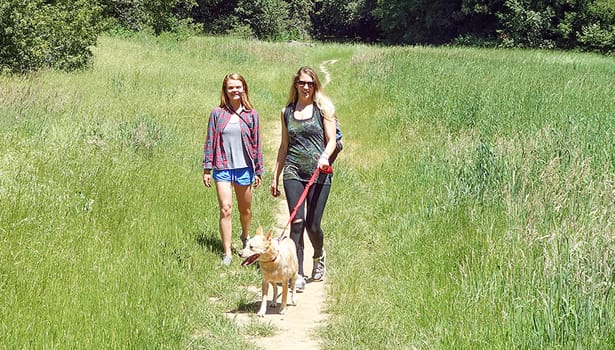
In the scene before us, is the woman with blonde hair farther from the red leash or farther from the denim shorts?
the red leash

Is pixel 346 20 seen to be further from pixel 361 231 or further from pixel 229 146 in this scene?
pixel 229 146

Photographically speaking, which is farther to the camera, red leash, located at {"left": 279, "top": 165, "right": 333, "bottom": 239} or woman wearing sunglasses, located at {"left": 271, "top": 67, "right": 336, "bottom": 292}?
woman wearing sunglasses, located at {"left": 271, "top": 67, "right": 336, "bottom": 292}

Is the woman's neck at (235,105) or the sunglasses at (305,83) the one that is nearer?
the sunglasses at (305,83)

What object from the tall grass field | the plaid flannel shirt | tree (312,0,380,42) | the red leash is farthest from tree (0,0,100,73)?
tree (312,0,380,42)

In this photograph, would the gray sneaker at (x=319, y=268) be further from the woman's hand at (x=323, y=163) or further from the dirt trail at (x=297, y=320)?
the woman's hand at (x=323, y=163)

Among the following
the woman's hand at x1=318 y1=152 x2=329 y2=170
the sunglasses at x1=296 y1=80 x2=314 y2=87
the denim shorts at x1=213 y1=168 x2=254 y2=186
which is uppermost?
the sunglasses at x1=296 y1=80 x2=314 y2=87

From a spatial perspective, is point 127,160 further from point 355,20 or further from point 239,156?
point 355,20

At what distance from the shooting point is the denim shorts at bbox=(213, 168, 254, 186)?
6.13m

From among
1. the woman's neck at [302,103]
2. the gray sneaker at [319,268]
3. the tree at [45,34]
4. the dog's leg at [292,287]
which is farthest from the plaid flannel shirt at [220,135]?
the tree at [45,34]

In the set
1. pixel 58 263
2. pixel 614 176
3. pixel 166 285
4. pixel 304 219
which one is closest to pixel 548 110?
pixel 614 176

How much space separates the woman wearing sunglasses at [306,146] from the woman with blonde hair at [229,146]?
0.54 meters

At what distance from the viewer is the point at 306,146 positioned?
557cm

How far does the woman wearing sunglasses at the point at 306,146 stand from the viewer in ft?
18.1

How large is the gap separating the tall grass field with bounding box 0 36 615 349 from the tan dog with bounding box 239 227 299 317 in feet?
1.15
